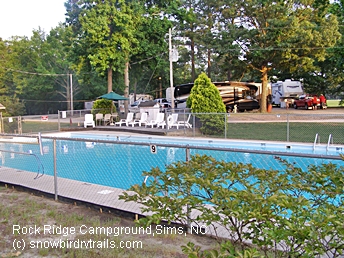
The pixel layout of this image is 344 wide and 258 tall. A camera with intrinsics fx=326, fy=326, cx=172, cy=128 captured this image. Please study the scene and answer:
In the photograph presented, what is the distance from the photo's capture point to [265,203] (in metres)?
2.05

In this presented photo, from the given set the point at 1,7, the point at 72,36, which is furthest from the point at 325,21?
the point at 1,7

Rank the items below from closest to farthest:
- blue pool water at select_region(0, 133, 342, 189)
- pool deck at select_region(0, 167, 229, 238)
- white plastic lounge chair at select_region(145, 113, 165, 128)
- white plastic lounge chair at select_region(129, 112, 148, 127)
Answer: pool deck at select_region(0, 167, 229, 238), blue pool water at select_region(0, 133, 342, 189), white plastic lounge chair at select_region(145, 113, 165, 128), white plastic lounge chair at select_region(129, 112, 148, 127)

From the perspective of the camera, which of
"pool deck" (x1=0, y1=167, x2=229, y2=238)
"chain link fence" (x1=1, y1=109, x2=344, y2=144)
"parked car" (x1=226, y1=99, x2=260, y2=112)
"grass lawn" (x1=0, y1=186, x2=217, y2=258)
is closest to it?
"grass lawn" (x1=0, y1=186, x2=217, y2=258)

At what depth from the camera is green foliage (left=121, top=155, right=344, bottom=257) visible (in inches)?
73.6

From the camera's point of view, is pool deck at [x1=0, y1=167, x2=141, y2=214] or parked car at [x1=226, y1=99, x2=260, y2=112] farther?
parked car at [x1=226, y1=99, x2=260, y2=112]

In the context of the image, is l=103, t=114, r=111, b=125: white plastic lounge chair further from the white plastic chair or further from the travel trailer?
the travel trailer

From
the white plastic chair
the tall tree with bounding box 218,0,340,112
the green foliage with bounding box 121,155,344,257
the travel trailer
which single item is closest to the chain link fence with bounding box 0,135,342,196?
the green foliage with bounding box 121,155,344,257

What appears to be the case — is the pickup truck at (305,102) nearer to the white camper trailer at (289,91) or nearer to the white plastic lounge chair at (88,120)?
the white camper trailer at (289,91)

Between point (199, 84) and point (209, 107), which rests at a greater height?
point (199, 84)

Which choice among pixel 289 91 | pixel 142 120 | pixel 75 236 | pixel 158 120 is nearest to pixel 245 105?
pixel 289 91

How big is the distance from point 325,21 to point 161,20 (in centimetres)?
1177

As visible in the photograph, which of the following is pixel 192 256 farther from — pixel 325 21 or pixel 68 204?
pixel 325 21

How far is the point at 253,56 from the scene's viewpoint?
23.8 meters

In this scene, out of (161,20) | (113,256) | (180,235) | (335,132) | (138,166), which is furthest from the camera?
(161,20)
